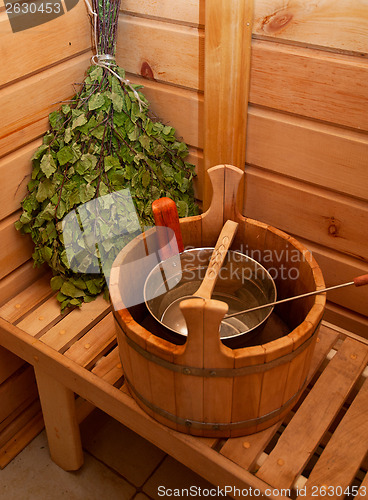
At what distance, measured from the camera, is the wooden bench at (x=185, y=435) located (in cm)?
147

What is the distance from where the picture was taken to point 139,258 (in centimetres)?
167

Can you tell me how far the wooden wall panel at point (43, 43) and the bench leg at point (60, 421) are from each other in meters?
1.02

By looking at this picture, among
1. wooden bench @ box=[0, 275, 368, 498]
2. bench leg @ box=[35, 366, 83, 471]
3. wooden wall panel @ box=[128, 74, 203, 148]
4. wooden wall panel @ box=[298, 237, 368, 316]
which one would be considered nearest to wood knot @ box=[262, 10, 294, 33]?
wooden wall panel @ box=[128, 74, 203, 148]

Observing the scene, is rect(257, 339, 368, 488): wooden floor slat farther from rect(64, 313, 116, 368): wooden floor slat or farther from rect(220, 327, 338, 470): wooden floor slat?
rect(64, 313, 116, 368): wooden floor slat

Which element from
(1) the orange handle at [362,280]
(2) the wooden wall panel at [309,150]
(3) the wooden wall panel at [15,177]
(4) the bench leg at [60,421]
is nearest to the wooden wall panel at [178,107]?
(2) the wooden wall panel at [309,150]

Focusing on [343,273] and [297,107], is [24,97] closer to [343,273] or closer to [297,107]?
[297,107]

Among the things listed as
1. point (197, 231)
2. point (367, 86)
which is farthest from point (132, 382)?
point (367, 86)

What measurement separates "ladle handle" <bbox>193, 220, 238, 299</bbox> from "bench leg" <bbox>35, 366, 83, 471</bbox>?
2.43ft

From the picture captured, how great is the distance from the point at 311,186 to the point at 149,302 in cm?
69

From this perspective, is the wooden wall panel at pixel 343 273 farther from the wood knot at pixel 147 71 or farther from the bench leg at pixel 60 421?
the bench leg at pixel 60 421

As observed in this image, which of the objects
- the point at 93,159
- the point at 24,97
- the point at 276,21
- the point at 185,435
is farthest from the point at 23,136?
the point at 185,435

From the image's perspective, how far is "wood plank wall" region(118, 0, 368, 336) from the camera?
156 centimetres

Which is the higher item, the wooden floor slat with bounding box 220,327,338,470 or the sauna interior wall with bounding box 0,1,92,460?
the sauna interior wall with bounding box 0,1,92,460

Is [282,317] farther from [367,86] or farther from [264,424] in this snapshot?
[367,86]
